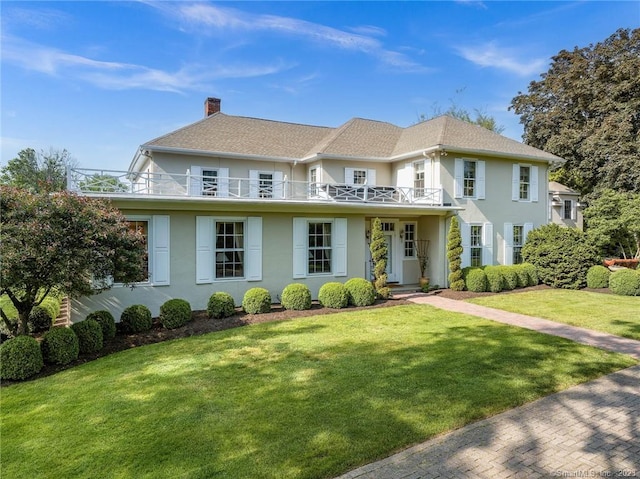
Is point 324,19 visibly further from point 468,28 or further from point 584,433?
point 584,433

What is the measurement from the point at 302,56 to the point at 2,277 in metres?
13.4

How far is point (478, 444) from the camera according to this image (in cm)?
420

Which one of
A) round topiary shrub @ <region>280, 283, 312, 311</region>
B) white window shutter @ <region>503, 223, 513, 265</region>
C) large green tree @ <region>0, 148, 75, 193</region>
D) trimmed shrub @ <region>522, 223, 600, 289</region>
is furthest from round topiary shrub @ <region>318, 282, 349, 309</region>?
large green tree @ <region>0, 148, 75, 193</region>

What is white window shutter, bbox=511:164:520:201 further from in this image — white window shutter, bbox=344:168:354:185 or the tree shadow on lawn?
the tree shadow on lawn

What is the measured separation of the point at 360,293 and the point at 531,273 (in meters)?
8.59

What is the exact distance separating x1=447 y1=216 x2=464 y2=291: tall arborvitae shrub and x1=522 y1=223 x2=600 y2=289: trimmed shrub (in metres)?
4.09

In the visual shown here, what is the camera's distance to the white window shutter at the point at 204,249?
11.8 meters

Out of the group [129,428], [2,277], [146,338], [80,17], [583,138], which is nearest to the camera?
[129,428]

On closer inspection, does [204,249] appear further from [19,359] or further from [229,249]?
[19,359]

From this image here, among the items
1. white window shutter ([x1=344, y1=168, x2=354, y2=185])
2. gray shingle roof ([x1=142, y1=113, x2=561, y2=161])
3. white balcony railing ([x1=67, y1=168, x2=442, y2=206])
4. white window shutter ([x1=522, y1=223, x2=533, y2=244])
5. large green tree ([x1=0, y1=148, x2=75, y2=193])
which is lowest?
white window shutter ([x1=522, y1=223, x2=533, y2=244])

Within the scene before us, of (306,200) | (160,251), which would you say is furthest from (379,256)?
(160,251)

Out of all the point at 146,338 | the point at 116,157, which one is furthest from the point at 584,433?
the point at 116,157

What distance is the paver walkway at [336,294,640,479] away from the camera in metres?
3.71

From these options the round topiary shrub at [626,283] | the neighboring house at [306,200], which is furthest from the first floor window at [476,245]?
the round topiary shrub at [626,283]
